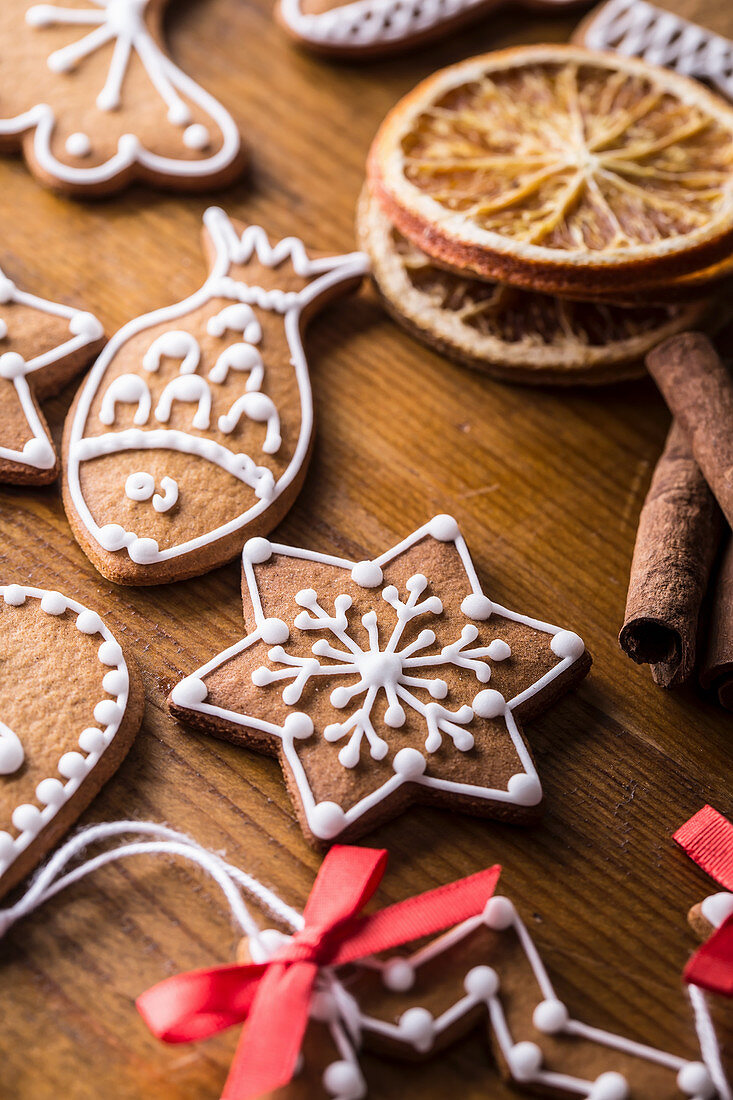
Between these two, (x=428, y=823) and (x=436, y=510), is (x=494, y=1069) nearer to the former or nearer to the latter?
(x=428, y=823)

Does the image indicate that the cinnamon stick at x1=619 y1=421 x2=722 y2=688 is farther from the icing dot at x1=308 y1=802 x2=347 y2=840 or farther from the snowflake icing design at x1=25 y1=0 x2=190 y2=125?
the snowflake icing design at x1=25 y1=0 x2=190 y2=125

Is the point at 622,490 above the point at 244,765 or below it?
above

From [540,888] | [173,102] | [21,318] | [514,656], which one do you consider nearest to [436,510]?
[514,656]

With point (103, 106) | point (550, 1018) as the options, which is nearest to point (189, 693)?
point (550, 1018)

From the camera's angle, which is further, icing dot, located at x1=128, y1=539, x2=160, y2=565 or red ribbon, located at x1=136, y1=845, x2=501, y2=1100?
icing dot, located at x1=128, y1=539, x2=160, y2=565

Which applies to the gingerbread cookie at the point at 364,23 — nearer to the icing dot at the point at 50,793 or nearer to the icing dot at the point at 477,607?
the icing dot at the point at 477,607

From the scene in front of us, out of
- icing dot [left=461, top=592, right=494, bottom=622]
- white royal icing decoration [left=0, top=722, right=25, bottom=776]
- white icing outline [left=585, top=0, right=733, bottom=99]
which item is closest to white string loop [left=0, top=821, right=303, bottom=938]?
white royal icing decoration [left=0, top=722, right=25, bottom=776]
